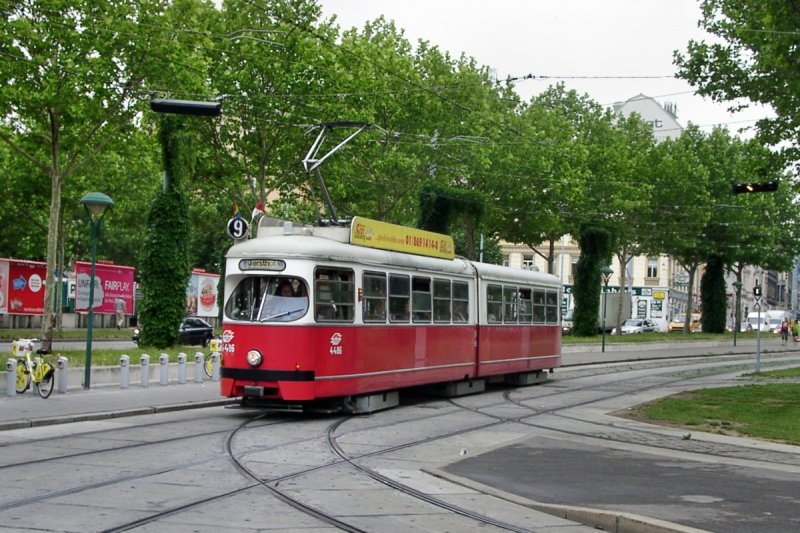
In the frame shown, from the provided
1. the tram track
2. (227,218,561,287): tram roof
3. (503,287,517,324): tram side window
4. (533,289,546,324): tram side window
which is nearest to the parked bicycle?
the tram track

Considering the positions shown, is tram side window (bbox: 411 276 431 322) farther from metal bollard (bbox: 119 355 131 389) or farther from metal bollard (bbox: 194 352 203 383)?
metal bollard (bbox: 194 352 203 383)

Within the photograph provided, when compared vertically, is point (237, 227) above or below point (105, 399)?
above

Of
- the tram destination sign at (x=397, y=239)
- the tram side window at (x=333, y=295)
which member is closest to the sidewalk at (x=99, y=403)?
the tram side window at (x=333, y=295)

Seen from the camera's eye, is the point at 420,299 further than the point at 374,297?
Yes

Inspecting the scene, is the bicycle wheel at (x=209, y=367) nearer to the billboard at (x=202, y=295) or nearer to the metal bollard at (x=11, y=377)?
the metal bollard at (x=11, y=377)

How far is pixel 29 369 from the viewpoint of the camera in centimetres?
2031

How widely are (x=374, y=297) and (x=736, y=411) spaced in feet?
25.7

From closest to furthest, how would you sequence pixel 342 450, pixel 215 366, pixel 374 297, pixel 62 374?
pixel 342 450 < pixel 374 297 < pixel 62 374 < pixel 215 366

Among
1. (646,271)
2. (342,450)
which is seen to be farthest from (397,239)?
(646,271)

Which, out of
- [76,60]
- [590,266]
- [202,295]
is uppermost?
[76,60]

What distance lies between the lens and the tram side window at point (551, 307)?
29453 millimetres

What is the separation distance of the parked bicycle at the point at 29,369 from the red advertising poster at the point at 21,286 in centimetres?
3200

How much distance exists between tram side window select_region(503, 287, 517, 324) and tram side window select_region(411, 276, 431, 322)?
4.91m

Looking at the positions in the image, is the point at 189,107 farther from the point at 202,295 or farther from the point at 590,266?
the point at 590,266
